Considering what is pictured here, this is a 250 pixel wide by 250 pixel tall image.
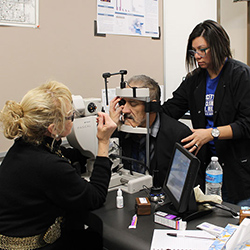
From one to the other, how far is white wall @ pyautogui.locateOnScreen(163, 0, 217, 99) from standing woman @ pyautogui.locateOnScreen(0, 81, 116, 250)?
70.0 inches

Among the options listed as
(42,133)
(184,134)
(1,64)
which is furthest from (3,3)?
(184,134)

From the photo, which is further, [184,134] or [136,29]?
[136,29]

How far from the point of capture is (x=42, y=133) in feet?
4.18

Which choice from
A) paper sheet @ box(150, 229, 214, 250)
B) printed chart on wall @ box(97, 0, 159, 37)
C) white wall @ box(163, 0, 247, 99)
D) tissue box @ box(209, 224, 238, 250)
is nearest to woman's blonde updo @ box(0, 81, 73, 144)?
paper sheet @ box(150, 229, 214, 250)

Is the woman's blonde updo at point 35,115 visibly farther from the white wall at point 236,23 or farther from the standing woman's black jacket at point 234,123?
the white wall at point 236,23

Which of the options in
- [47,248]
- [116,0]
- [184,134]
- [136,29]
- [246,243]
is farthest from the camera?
[136,29]

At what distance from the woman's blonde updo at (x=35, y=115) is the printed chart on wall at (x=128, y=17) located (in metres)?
1.25

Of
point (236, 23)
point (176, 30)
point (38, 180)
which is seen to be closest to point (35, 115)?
point (38, 180)

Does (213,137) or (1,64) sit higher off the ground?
(1,64)

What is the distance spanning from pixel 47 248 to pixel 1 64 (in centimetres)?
118

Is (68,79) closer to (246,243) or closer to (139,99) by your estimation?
(139,99)

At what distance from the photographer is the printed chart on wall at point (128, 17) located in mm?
2381

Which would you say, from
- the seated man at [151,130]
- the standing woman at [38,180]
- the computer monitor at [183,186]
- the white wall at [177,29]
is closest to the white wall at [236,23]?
the white wall at [177,29]

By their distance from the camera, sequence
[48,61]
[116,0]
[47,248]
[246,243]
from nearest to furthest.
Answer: [246,243]
[47,248]
[48,61]
[116,0]
